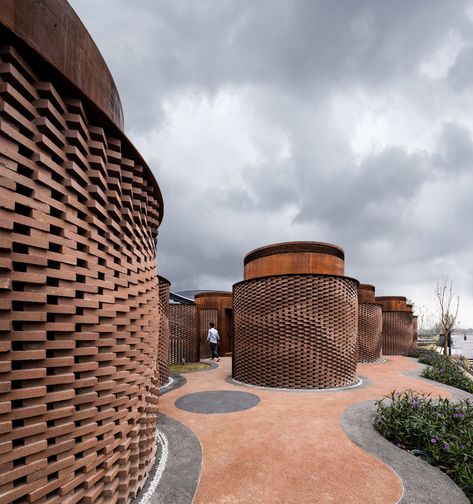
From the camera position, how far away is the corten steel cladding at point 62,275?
6.00 feet

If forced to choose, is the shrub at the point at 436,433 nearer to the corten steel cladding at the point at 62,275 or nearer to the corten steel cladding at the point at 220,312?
the corten steel cladding at the point at 62,275

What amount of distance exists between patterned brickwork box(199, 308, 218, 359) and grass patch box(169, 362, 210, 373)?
2053 millimetres

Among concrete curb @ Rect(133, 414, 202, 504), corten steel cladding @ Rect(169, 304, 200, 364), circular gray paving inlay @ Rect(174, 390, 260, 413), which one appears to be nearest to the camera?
concrete curb @ Rect(133, 414, 202, 504)

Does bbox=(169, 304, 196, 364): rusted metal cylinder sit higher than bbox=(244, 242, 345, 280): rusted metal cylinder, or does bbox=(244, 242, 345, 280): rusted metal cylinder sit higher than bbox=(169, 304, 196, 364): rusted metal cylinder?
bbox=(244, 242, 345, 280): rusted metal cylinder

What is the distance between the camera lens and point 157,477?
3582 millimetres

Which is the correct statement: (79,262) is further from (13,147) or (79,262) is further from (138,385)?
(138,385)

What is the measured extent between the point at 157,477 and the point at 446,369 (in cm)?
1060

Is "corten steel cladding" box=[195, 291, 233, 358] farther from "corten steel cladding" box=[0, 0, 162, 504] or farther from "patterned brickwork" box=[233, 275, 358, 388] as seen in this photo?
"corten steel cladding" box=[0, 0, 162, 504]

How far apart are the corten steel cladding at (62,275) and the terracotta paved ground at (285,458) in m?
1.19

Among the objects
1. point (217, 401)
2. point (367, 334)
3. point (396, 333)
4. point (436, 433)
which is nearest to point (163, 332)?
point (217, 401)

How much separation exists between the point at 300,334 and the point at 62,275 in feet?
23.8

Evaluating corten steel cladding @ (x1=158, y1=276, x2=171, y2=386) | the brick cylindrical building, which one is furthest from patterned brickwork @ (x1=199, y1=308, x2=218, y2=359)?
corten steel cladding @ (x1=158, y1=276, x2=171, y2=386)

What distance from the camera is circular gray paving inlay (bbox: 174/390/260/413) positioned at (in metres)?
6.25

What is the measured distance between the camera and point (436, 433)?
173 inches
